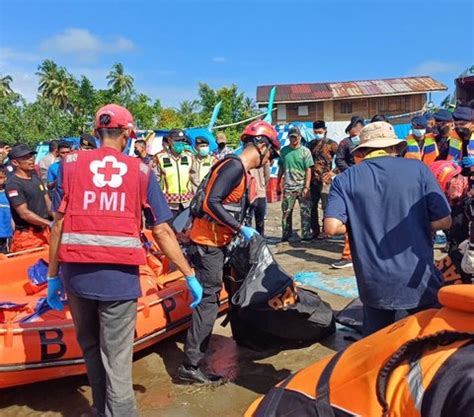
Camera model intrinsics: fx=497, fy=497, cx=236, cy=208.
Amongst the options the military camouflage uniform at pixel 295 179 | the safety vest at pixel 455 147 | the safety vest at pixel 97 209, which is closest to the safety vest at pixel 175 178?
the military camouflage uniform at pixel 295 179

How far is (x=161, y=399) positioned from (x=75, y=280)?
1219 mm

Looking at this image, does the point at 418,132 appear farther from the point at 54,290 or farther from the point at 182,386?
the point at 54,290

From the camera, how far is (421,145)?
22.5ft

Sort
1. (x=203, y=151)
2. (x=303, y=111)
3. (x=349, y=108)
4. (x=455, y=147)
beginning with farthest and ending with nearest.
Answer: (x=349, y=108)
(x=303, y=111)
(x=203, y=151)
(x=455, y=147)

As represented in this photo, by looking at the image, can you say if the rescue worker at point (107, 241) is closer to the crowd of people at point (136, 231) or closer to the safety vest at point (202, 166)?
the crowd of people at point (136, 231)

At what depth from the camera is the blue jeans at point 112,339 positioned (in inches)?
103

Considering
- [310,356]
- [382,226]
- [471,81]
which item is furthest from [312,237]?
[471,81]

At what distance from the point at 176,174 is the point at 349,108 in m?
26.5

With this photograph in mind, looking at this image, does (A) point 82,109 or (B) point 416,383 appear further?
(A) point 82,109

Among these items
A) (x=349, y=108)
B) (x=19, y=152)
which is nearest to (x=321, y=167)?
(x=19, y=152)

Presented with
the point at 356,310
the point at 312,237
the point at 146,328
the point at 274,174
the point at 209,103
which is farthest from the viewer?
the point at 209,103

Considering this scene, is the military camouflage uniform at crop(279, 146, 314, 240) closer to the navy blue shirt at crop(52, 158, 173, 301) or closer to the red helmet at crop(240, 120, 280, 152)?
the red helmet at crop(240, 120, 280, 152)

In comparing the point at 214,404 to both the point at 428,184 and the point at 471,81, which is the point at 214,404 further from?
the point at 471,81

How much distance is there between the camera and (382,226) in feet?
8.20
